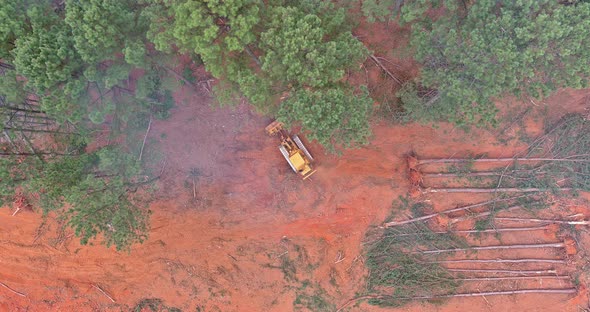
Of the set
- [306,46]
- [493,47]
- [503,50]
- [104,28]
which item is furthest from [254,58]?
[503,50]

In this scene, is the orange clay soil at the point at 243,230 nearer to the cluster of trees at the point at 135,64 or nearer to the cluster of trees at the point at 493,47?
the cluster of trees at the point at 135,64

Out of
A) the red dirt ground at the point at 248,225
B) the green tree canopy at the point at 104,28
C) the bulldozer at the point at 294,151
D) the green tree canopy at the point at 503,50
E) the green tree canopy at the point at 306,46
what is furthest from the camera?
the red dirt ground at the point at 248,225

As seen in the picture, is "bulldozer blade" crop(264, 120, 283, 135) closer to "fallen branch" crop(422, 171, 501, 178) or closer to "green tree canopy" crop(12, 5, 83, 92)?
"fallen branch" crop(422, 171, 501, 178)

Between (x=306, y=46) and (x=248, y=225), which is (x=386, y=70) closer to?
(x=306, y=46)

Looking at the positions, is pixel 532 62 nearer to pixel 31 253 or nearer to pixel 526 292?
pixel 526 292

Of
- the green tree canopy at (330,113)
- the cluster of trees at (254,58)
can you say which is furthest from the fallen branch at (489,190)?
the green tree canopy at (330,113)

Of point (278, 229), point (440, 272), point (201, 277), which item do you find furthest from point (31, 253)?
point (440, 272)
